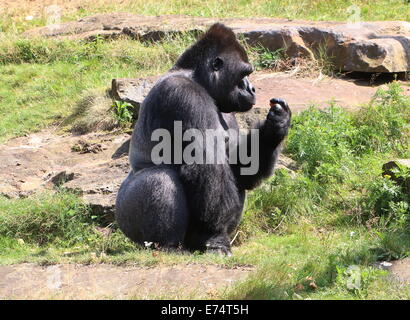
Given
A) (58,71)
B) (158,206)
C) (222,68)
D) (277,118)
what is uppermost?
(222,68)

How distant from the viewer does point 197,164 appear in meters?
5.38

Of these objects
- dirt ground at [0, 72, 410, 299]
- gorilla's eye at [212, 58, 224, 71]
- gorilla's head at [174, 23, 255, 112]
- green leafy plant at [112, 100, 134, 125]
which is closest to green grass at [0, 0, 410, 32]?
dirt ground at [0, 72, 410, 299]

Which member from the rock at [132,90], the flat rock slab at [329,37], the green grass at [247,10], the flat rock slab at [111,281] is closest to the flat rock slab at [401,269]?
the flat rock slab at [111,281]

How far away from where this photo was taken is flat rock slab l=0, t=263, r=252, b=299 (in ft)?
13.5

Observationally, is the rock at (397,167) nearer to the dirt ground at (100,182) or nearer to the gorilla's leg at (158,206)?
the dirt ground at (100,182)

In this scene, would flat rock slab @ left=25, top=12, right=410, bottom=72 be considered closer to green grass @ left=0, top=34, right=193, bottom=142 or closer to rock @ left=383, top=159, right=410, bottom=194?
green grass @ left=0, top=34, right=193, bottom=142

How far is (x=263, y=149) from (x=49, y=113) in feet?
17.3

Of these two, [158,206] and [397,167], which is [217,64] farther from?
[397,167]

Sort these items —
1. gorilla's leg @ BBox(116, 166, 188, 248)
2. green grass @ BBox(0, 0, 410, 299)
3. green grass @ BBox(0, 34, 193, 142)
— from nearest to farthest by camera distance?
green grass @ BBox(0, 0, 410, 299), gorilla's leg @ BBox(116, 166, 188, 248), green grass @ BBox(0, 34, 193, 142)

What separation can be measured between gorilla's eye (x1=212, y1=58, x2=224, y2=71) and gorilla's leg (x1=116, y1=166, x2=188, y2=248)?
103cm

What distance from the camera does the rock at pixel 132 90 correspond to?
8.77m

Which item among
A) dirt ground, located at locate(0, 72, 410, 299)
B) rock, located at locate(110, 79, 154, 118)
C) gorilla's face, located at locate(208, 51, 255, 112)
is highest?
gorilla's face, located at locate(208, 51, 255, 112)

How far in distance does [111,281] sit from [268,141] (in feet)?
6.85

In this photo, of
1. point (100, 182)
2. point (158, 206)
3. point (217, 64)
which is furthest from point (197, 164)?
point (100, 182)
